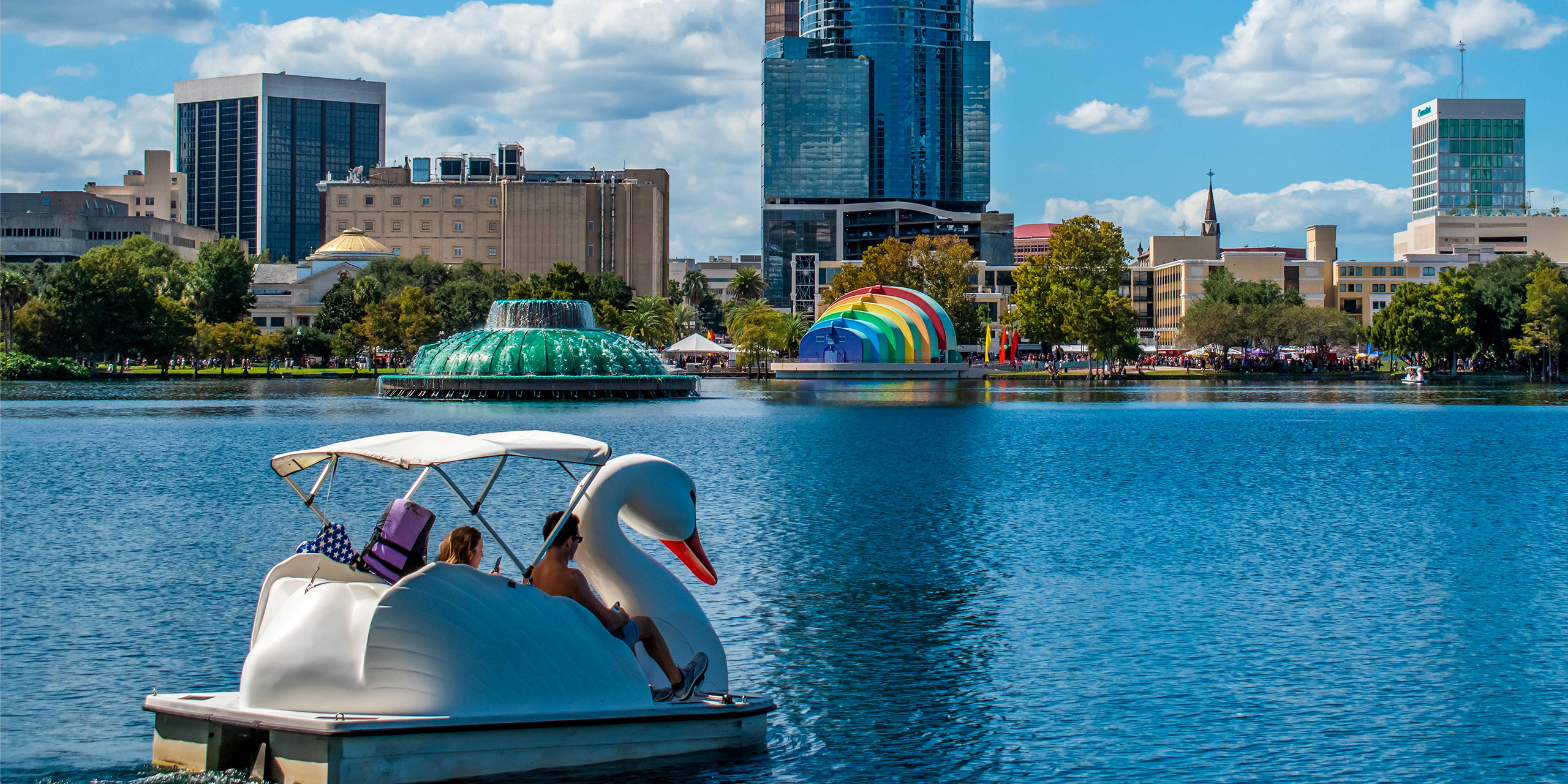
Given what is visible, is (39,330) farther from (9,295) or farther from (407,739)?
(407,739)

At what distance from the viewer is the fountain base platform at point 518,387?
83.7 metres

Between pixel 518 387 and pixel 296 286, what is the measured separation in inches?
3812

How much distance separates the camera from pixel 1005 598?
21.3 meters

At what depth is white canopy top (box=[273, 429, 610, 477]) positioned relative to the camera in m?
12.6

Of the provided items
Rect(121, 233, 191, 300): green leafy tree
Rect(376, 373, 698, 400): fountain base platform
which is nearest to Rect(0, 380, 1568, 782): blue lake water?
Rect(376, 373, 698, 400): fountain base platform

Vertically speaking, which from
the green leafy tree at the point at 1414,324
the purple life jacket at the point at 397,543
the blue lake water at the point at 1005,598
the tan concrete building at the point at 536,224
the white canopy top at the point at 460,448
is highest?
the tan concrete building at the point at 536,224

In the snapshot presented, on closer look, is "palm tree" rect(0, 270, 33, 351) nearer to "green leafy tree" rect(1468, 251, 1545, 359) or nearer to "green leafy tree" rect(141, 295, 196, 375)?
"green leafy tree" rect(141, 295, 196, 375)

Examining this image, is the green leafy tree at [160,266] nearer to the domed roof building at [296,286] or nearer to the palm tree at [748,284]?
the domed roof building at [296,286]

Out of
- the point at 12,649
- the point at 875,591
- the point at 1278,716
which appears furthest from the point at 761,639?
the point at 12,649

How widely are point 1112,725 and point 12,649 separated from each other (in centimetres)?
1216

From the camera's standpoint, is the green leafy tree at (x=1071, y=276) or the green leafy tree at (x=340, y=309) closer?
the green leafy tree at (x=1071, y=276)

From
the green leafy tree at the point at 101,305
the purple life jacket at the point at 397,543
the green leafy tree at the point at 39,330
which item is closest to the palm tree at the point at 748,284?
the green leafy tree at the point at 101,305

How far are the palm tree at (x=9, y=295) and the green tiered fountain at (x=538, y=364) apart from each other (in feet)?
133

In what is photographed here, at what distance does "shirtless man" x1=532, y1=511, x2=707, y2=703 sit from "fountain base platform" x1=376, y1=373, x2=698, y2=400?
71018 millimetres
